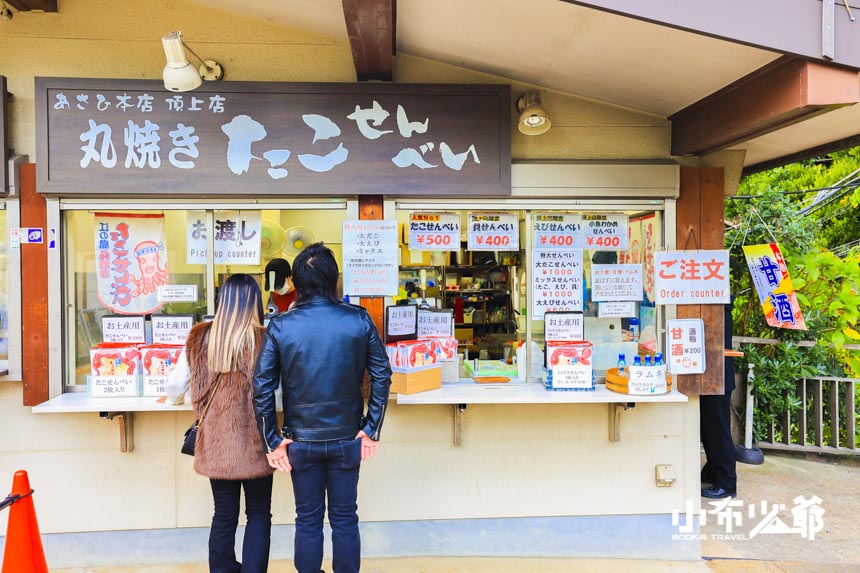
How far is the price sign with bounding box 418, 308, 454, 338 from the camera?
4035 millimetres

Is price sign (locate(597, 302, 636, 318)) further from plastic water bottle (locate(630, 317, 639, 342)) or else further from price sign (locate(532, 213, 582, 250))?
price sign (locate(532, 213, 582, 250))

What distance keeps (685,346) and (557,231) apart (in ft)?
3.94

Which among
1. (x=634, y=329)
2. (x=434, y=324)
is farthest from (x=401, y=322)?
(x=634, y=329)

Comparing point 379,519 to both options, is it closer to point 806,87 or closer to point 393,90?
point 393,90

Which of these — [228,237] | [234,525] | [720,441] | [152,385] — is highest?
[228,237]

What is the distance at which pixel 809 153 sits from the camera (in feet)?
13.4

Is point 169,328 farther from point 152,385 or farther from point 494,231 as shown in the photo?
point 494,231

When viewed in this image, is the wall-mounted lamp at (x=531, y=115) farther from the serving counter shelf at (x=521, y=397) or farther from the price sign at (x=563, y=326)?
the serving counter shelf at (x=521, y=397)

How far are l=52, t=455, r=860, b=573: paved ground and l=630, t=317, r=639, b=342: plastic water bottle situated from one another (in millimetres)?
1571

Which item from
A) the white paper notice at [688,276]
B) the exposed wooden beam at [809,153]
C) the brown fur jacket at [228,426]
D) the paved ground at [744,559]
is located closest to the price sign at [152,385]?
the brown fur jacket at [228,426]

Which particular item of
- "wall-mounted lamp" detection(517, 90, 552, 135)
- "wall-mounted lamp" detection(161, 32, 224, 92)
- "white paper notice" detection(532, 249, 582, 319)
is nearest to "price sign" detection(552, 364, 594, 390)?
"white paper notice" detection(532, 249, 582, 319)

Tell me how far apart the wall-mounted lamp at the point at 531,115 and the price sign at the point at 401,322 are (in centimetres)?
Result: 148

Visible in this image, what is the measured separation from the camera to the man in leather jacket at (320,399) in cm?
268

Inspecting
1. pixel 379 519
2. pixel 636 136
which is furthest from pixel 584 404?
pixel 636 136
